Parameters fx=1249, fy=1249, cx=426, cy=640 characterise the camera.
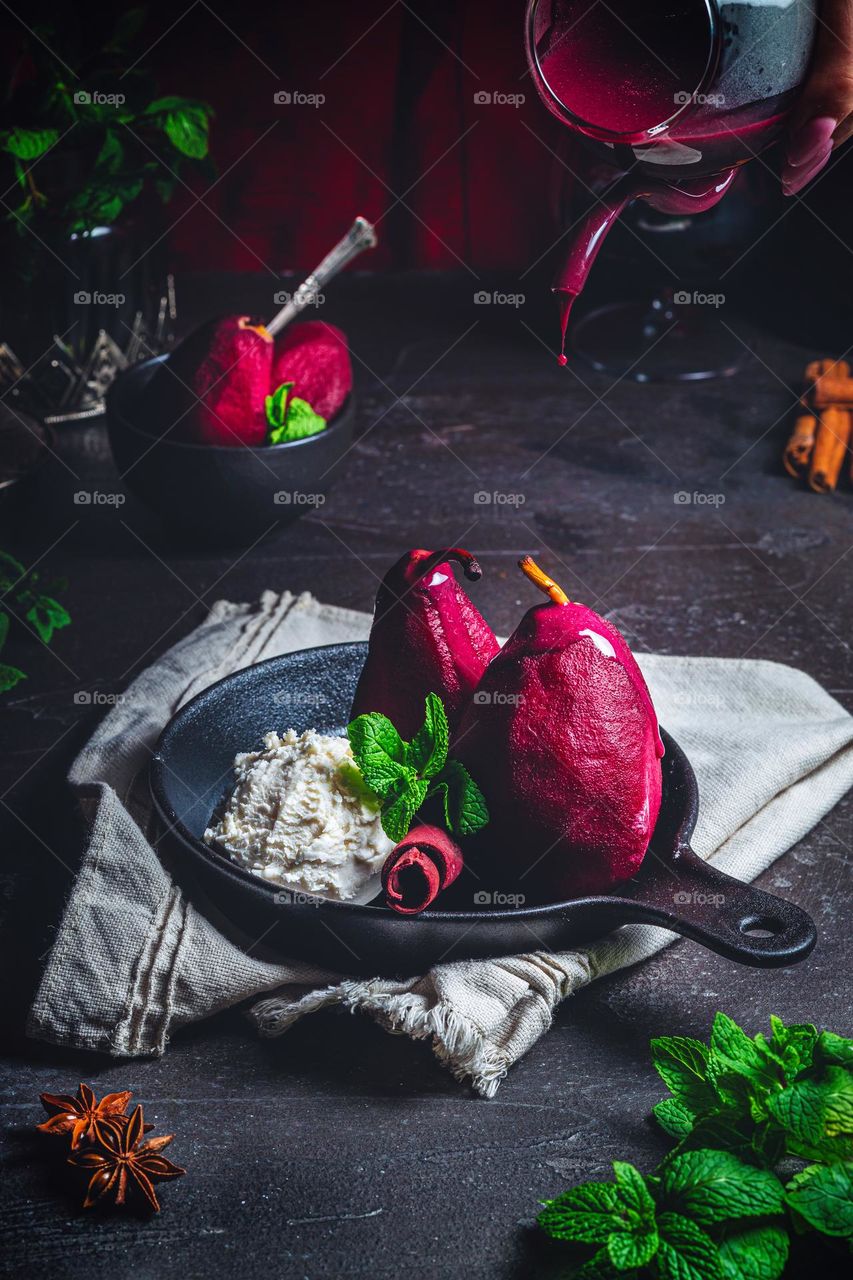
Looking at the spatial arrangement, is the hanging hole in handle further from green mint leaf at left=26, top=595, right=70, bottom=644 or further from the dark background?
green mint leaf at left=26, top=595, right=70, bottom=644

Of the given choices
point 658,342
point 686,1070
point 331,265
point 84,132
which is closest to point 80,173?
point 84,132

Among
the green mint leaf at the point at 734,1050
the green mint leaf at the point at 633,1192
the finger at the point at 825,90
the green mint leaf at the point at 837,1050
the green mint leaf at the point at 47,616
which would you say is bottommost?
the green mint leaf at the point at 47,616

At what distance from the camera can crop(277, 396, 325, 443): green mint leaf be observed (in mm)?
1606

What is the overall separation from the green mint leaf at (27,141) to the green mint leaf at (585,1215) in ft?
4.95

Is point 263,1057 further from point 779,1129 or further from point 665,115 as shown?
point 665,115

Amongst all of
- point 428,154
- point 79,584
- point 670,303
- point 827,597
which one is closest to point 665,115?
point 827,597

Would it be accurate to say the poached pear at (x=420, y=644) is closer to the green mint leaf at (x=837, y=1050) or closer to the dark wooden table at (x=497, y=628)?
the dark wooden table at (x=497, y=628)

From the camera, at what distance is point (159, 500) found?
1.61m

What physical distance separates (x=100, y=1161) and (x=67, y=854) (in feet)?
1.20

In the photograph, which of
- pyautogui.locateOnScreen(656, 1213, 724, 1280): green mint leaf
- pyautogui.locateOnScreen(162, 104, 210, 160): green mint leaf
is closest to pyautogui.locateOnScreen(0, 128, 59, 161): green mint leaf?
pyautogui.locateOnScreen(162, 104, 210, 160): green mint leaf

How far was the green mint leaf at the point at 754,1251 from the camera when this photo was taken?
2.37 ft

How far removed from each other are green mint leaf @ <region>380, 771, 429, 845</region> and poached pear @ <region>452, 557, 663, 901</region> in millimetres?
50

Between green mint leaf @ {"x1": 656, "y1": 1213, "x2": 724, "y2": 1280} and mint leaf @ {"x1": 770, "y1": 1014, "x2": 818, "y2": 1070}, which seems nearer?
green mint leaf @ {"x1": 656, "y1": 1213, "x2": 724, "y2": 1280}

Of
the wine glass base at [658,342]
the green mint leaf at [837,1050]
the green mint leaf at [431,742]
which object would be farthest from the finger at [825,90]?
the wine glass base at [658,342]
